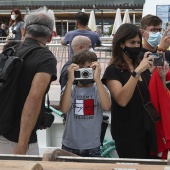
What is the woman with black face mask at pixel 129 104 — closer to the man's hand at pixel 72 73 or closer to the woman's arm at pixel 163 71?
the woman's arm at pixel 163 71

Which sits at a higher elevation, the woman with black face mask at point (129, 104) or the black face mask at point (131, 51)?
the black face mask at point (131, 51)

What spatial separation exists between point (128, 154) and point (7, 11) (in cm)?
3885

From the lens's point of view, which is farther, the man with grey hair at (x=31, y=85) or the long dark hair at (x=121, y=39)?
the long dark hair at (x=121, y=39)

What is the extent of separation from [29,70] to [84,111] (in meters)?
0.77

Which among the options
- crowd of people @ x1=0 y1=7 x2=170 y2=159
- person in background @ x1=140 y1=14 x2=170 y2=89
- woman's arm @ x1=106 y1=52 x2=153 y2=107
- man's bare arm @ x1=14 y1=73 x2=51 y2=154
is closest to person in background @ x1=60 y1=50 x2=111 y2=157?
crowd of people @ x1=0 y1=7 x2=170 y2=159

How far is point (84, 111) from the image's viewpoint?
335 centimetres

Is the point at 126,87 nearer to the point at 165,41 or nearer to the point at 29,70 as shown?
the point at 29,70

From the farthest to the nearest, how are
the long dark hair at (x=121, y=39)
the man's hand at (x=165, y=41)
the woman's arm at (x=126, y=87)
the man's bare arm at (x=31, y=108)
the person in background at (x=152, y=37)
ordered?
1. the person in background at (x=152, y=37)
2. the man's hand at (x=165, y=41)
3. the long dark hair at (x=121, y=39)
4. the woman's arm at (x=126, y=87)
5. the man's bare arm at (x=31, y=108)

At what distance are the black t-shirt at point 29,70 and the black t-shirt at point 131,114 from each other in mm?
589

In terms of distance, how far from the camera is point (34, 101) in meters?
2.75

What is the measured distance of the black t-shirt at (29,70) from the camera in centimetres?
279

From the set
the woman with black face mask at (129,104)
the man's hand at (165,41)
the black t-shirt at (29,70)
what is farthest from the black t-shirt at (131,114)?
the man's hand at (165,41)

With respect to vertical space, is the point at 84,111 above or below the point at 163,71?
below

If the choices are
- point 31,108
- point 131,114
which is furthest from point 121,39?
point 31,108
